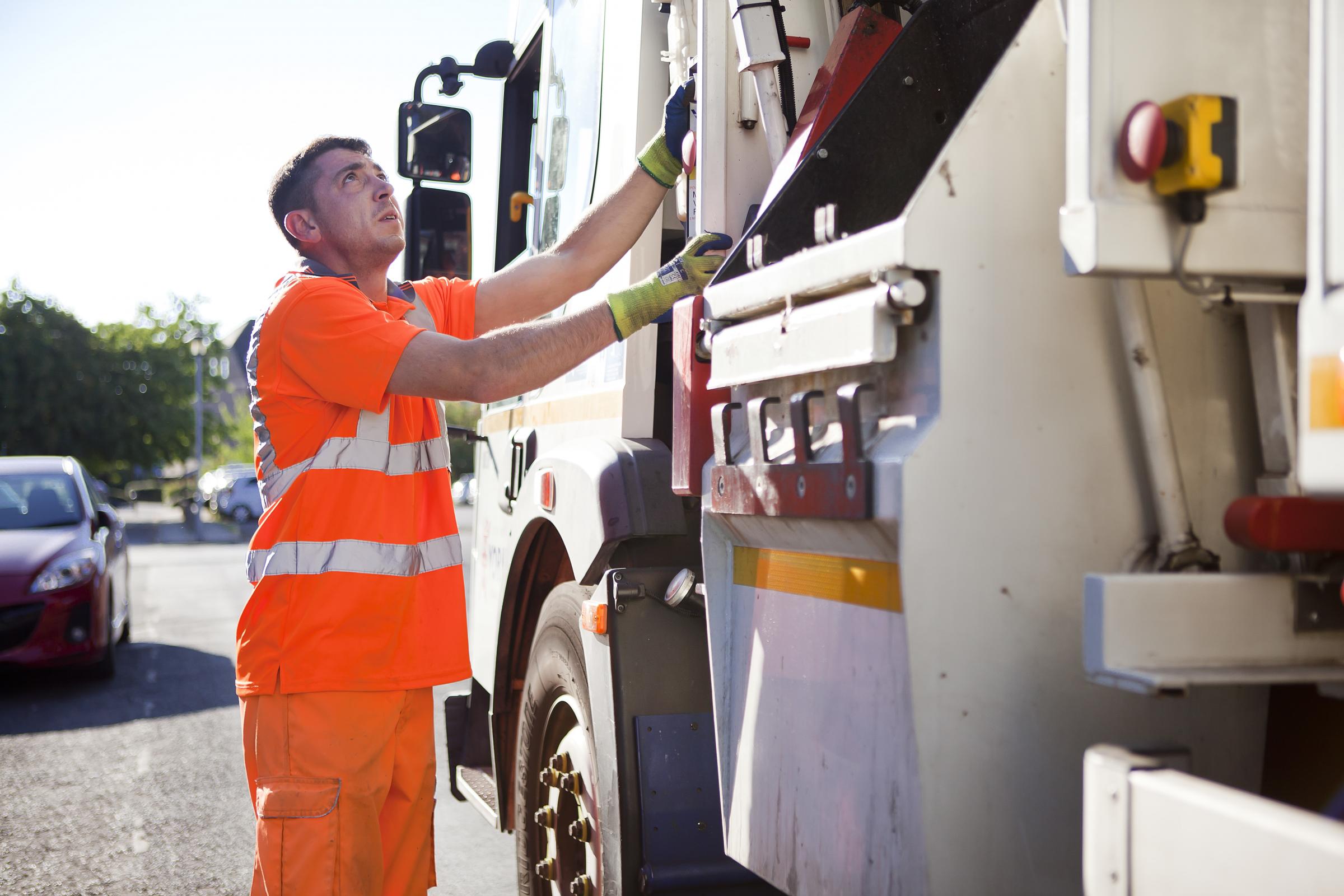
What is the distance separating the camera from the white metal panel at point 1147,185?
1261mm

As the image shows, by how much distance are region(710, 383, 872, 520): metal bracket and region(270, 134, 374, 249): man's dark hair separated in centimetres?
147

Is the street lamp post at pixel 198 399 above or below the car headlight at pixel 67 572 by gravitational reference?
above

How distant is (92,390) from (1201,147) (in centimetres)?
4171

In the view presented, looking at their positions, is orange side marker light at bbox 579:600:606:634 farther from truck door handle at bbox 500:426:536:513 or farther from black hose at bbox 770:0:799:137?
black hose at bbox 770:0:799:137

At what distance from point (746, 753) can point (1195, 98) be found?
1114mm

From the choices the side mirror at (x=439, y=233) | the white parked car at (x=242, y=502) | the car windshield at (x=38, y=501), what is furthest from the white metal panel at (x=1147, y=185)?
the white parked car at (x=242, y=502)

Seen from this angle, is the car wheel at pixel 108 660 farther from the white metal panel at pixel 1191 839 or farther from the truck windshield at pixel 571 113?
the white metal panel at pixel 1191 839

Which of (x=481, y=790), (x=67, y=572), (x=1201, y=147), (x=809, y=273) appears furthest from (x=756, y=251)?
(x=67, y=572)

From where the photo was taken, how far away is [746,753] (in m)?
1.84

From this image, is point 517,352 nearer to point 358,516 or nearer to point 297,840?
point 358,516

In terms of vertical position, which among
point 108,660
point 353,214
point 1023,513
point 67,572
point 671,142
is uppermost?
point 671,142

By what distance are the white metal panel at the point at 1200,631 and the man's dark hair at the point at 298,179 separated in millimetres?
2196

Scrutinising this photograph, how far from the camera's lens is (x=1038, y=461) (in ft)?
4.71

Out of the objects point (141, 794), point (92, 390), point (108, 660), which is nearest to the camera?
point (141, 794)
